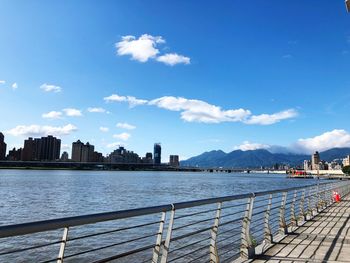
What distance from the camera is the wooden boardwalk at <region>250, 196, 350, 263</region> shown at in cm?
830

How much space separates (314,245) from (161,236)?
5.79 meters

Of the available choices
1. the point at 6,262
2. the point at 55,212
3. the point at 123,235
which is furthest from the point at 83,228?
the point at 55,212

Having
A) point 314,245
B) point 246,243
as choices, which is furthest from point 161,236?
point 314,245

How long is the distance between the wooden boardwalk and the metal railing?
1.21 ft

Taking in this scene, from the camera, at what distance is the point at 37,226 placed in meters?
3.16

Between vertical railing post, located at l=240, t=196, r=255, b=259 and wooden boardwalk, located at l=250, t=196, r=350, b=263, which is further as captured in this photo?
vertical railing post, located at l=240, t=196, r=255, b=259

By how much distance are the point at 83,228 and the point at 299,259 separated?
16.6 metres

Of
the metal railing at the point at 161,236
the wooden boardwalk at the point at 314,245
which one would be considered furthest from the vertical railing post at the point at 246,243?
the wooden boardwalk at the point at 314,245

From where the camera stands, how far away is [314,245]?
9.89m

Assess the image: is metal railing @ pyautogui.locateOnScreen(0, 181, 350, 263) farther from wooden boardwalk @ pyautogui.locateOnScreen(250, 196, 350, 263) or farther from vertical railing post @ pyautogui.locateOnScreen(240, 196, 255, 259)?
wooden boardwalk @ pyautogui.locateOnScreen(250, 196, 350, 263)

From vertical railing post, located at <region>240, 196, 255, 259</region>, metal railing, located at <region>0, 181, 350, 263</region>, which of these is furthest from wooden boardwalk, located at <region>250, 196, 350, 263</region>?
metal railing, located at <region>0, 181, 350, 263</region>

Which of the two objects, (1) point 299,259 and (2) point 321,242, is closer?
(1) point 299,259

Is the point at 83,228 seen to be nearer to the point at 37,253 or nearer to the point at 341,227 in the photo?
the point at 37,253

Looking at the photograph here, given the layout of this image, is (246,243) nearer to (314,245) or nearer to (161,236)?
(314,245)
